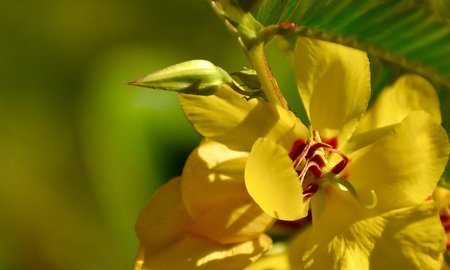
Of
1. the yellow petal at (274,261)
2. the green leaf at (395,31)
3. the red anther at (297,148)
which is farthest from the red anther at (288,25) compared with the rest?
the yellow petal at (274,261)

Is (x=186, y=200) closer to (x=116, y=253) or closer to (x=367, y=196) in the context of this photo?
(x=367, y=196)

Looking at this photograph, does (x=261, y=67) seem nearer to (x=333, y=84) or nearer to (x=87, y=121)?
(x=333, y=84)

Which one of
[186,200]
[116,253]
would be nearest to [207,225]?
[186,200]

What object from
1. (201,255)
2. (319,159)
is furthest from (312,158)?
(201,255)

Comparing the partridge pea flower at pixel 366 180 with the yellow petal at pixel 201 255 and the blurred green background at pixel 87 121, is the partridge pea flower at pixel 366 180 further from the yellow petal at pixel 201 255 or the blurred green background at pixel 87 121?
the blurred green background at pixel 87 121

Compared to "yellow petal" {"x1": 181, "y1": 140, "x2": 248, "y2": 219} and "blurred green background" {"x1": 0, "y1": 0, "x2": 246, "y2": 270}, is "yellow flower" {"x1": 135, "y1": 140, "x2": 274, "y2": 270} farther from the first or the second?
"blurred green background" {"x1": 0, "y1": 0, "x2": 246, "y2": 270}

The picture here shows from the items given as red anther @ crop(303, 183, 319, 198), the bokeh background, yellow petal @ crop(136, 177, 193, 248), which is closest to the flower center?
red anther @ crop(303, 183, 319, 198)
